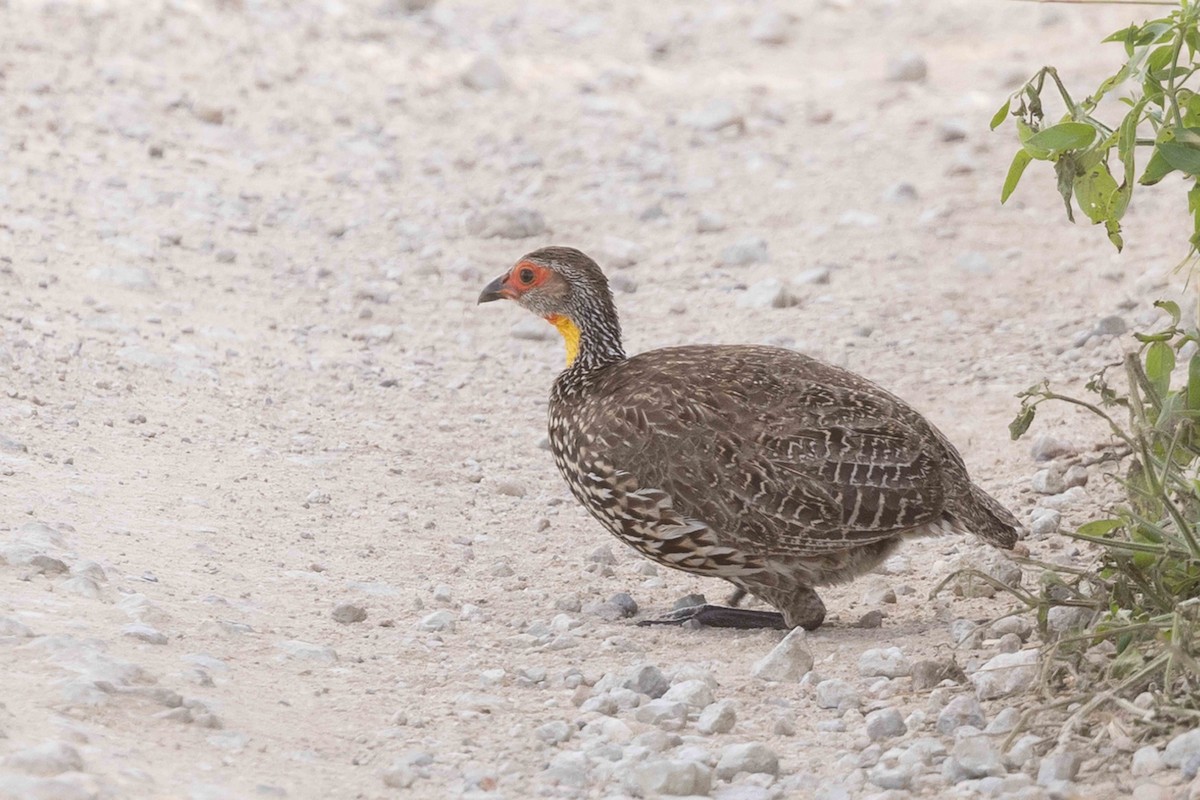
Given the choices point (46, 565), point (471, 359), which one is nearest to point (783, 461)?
point (46, 565)

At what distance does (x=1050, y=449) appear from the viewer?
7062 millimetres

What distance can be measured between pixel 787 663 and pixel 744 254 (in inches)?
197

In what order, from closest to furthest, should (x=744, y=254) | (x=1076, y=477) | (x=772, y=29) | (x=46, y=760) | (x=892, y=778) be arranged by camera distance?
(x=46, y=760), (x=892, y=778), (x=1076, y=477), (x=744, y=254), (x=772, y=29)

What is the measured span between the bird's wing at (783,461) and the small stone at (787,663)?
1.65ft

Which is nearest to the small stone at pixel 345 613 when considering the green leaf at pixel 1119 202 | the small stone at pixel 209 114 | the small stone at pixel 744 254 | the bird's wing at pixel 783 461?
the bird's wing at pixel 783 461

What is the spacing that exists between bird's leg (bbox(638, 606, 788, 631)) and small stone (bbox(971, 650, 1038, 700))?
1.00m

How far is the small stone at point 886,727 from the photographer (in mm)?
4625

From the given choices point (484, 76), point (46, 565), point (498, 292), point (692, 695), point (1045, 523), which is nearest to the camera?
point (692, 695)

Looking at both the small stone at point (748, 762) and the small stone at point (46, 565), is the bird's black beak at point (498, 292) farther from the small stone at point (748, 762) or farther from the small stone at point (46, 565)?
the small stone at point (748, 762)

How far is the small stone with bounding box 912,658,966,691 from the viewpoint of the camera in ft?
16.2

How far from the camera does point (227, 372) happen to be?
26.0 ft

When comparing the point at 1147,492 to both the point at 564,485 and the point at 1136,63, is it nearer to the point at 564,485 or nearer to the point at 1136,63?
Result: the point at 1136,63

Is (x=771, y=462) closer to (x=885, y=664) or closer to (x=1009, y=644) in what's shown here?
(x=885, y=664)

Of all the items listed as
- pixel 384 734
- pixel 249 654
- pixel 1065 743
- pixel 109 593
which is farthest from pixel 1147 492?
pixel 109 593
